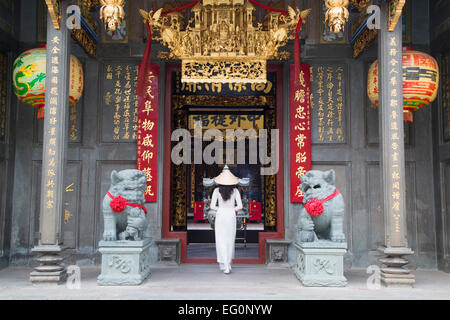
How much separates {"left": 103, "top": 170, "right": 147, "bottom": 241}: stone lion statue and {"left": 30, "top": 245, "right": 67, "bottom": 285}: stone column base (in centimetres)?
60

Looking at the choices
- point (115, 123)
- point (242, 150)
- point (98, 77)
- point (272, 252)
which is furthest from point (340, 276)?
point (242, 150)

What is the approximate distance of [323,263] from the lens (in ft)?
16.3

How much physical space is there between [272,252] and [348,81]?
2982mm

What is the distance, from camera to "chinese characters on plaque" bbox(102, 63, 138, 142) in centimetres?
663

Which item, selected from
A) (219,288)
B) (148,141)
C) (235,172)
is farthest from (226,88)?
(235,172)

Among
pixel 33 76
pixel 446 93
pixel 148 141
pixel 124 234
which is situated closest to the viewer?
pixel 124 234

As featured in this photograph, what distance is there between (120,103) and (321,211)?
3.64 m

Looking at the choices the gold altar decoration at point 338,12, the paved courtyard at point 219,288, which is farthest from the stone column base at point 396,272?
the gold altar decoration at point 338,12

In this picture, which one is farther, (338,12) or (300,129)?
(300,129)

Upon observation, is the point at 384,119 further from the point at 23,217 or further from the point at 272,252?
the point at 23,217

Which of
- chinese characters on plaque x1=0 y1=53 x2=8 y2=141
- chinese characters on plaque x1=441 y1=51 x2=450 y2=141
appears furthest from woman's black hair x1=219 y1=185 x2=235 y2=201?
chinese characters on plaque x1=0 y1=53 x2=8 y2=141

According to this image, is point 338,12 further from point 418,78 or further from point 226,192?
point 226,192

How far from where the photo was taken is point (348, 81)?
6.66 m

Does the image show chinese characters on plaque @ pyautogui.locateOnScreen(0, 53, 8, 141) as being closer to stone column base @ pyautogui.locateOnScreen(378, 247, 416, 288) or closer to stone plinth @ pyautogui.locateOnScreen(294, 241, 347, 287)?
stone plinth @ pyautogui.locateOnScreen(294, 241, 347, 287)
